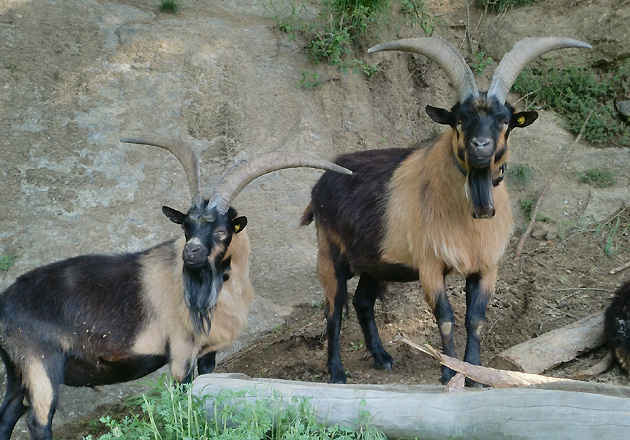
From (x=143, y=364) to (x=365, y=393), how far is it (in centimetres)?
248

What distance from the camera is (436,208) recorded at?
18.0 feet

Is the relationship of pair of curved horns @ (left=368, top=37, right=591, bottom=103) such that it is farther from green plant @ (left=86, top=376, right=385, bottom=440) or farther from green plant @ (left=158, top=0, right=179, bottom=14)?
green plant @ (left=158, top=0, right=179, bottom=14)

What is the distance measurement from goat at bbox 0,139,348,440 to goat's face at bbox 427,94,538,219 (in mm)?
921

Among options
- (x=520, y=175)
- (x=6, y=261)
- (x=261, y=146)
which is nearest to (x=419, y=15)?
(x=520, y=175)

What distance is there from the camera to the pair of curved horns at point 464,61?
5.16 meters

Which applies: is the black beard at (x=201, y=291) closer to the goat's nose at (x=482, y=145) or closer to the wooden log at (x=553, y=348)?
the goat's nose at (x=482, y=145)

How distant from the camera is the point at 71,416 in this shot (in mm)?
6352

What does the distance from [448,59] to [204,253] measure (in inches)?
88.5

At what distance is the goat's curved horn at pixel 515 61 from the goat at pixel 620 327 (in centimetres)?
180

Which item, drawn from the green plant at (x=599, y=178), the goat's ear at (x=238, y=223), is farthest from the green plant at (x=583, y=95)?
the goat's ear at (x=238, y=223)

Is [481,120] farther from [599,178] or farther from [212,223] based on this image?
[599,178]

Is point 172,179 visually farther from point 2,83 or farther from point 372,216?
point 372,216

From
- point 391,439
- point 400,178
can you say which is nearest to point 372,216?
point 400,178

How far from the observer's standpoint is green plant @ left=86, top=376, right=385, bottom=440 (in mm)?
3629
